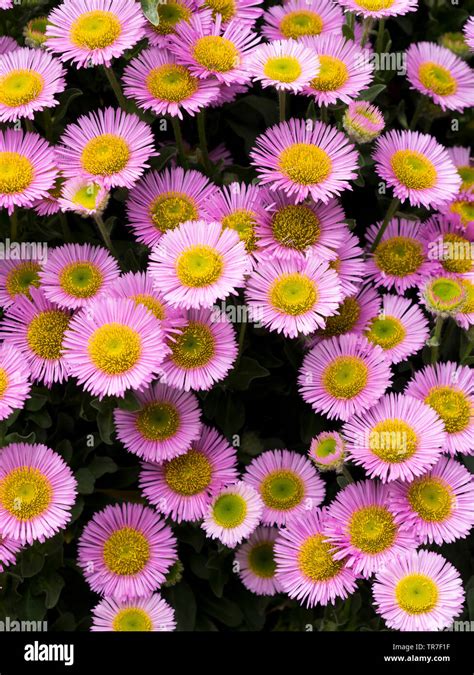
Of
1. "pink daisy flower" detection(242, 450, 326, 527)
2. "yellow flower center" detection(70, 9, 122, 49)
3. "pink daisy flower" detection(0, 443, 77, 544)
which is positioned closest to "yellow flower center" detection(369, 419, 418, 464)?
"pink daisy flower" detection(242, 450, 326, 527)

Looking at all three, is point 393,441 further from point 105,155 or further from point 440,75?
point 440,75

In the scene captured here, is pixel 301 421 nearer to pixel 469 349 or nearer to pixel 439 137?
pixel 469 349

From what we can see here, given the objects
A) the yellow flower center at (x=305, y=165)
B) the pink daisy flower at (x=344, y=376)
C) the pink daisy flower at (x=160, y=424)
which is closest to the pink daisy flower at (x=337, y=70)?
the yellow flower center at (x=305, y=165)

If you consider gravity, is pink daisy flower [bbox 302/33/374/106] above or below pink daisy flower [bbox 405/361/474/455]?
above

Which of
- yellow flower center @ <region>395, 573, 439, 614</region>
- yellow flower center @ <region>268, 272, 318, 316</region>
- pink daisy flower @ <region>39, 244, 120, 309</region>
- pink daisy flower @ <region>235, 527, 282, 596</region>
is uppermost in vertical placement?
pink daisy flower @ <region>39, 244, 120, 309</region>

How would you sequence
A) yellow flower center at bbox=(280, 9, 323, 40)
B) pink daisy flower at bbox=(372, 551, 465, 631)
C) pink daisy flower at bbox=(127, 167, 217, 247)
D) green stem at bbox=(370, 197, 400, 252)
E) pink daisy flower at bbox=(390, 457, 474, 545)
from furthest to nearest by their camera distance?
yellow flower center at bbox=(280, 9, 323, 40) → green stem at bbox=(370, 197, 400, 252) → pink daisy flower at bbox=(127, 167, 217, 247) → pink daisy flower at bbox=(390, 457, 474, 545) → pink daisy flower at bbox=(372, 551, 465, 631)

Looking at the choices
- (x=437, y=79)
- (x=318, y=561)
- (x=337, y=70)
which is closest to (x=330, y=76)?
(x=337, y=70)

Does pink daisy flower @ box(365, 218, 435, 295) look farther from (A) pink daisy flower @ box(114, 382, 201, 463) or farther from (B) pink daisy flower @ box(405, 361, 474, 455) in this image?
(A) pink daisy flower @ box(114, 382, 201, 463)
